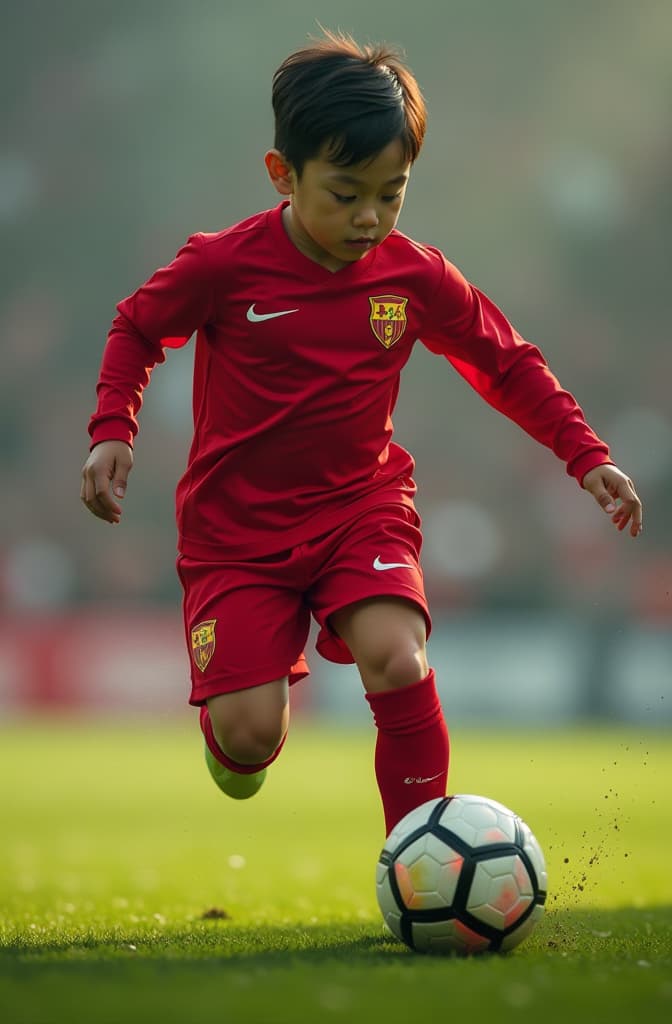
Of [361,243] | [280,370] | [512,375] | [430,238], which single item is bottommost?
[280,370]

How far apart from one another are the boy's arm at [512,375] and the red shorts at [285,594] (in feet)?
1.60

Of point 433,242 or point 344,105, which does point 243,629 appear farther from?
point 433,242

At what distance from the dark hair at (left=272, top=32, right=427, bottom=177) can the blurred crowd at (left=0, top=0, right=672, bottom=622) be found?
988 inches

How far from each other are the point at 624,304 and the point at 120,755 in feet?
88.1

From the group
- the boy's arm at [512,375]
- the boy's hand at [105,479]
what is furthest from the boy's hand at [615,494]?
the boy's hand at [105,479]

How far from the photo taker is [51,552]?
3562cm

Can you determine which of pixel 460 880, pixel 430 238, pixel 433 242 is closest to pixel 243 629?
pixel 460 880

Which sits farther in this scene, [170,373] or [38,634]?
[170,373]

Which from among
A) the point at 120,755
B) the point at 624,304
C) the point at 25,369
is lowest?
the point at 120,755

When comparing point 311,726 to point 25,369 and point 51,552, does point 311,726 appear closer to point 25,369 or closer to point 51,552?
point 51,552

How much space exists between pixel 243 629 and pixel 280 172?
50.1 inches

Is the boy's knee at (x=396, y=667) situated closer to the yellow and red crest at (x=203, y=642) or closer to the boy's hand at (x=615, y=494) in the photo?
the yellow and red crest at (x=203, y=642)

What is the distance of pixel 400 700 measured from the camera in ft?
13.4

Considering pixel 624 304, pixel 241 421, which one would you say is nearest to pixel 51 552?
pixel 624 304
